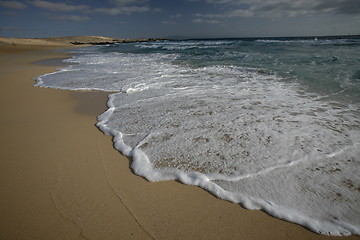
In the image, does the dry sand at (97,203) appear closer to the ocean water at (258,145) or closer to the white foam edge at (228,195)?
the white foam edge at (228,195)

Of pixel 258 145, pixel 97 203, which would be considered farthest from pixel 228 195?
pixel 97 203

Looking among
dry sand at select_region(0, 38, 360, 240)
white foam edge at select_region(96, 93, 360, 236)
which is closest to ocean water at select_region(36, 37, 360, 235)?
white foam edge at select_region(96, 93, 360, 236)

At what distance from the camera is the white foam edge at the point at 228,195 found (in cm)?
174

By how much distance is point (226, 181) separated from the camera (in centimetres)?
224

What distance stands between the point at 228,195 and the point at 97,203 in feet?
4.26

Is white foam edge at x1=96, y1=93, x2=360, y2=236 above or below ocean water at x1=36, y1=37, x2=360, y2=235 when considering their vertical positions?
below

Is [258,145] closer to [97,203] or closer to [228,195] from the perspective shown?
[228,195]

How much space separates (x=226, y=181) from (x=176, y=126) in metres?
1.48

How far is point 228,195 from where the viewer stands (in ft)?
6.73

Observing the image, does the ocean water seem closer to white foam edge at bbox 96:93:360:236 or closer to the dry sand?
white foam edge at bbox 96:93:360:236

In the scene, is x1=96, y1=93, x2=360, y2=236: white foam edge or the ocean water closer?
x1=96, y1=93, x2=360, y2=236: white foam edge

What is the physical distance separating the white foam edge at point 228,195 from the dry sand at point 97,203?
0.06 m

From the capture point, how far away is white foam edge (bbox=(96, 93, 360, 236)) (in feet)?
5.70

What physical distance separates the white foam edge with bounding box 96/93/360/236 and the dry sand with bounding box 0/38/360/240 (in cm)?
6
